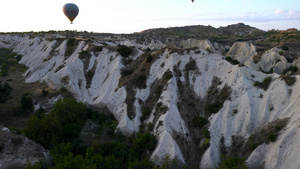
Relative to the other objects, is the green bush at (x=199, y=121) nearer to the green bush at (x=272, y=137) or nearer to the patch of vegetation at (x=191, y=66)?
the green bush at (x=272, y=137)

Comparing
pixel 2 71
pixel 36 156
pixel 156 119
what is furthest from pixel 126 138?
pixel 2 71

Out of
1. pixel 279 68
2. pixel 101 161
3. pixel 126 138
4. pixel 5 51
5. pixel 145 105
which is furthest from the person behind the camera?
pixel 5 51

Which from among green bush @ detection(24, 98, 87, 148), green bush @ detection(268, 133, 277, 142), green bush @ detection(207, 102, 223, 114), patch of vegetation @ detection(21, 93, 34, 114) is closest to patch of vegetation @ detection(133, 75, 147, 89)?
green bush @ detection(24, 98, 87, 148)

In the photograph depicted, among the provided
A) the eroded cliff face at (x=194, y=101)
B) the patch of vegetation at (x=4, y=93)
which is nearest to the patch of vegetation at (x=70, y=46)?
the eroded cliff face at (x=194, y=101)

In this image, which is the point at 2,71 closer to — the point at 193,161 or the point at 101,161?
the point at 101,161

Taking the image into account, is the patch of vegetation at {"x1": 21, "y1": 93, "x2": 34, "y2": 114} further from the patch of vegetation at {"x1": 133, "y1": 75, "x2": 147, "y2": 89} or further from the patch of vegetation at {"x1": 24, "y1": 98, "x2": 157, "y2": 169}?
the patch of vegetation at {"x1": 133, "y1": 75, "x2": 147, "y2": 89}

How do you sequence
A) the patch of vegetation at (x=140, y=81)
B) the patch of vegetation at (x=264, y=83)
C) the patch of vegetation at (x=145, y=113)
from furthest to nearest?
the patch of vegetation at (x=140, y=81) → the patch of vegetation at (x=145, y=113) → the patch of vegetation at (x=264, y=83)

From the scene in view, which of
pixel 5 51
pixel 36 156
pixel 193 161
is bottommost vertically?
pixel 193 161

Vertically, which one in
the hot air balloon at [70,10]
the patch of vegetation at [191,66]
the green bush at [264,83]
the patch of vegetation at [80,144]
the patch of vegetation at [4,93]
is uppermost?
the hot air balloon at [70,10]
